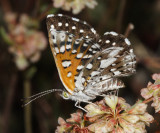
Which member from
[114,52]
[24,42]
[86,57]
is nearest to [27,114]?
[24,42]

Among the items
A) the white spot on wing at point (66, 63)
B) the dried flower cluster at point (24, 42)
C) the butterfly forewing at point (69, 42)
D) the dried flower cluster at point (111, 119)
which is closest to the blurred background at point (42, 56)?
the dried flower cluster at point (24, 42)

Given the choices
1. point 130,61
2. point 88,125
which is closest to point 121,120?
point 88,125

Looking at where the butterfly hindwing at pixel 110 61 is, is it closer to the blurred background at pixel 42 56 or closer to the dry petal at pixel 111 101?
the dry petal at pixel 111 101

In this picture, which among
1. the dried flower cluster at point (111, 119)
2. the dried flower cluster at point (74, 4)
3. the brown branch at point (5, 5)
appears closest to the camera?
the dried flower cluster at point (111, 119)

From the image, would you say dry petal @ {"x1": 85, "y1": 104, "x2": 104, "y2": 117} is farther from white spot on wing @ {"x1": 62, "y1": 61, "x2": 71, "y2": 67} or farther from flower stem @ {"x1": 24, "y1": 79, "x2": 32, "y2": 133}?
flower stem @ {"x1": 24, "y1": 79, "x2": 32, "y2": 133}

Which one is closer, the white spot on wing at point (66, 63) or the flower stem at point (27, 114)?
the white spot on wing at point (66, 63)

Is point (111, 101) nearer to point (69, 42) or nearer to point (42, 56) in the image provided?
point (69, 42)

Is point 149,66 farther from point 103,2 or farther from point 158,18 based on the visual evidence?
point 103,2
